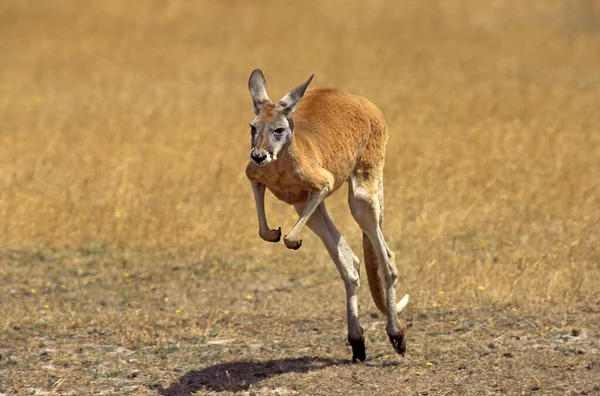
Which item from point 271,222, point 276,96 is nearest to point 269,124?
point 271,222

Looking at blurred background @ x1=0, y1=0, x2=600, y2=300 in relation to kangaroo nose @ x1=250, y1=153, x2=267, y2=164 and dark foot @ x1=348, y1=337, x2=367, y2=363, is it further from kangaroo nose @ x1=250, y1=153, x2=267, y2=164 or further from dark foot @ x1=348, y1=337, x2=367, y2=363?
kangaroo nose @ x1=250, y1=153, x2=267, y2=164

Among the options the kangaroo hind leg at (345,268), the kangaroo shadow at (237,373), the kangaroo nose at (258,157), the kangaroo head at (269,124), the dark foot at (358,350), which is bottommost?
the kangaroo shadow at (237,373)

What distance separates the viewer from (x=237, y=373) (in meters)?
7.35

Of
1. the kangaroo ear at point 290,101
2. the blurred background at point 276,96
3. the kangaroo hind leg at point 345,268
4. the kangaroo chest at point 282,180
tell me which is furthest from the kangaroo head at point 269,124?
the blurred background at point 276,96

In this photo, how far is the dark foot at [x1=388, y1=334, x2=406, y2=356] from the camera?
759 cm

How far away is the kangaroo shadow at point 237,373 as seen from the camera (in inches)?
277

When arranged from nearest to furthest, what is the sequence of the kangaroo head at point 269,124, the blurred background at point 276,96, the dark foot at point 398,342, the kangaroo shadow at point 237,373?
Result: the kangaroo head at point 269,124
the kangaroo shadow at point 237,373
the dark foot at point 398,342
the blurred background at point 276,96

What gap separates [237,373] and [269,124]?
1.95 m

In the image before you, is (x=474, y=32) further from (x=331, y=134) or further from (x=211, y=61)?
(x=331, y=134)

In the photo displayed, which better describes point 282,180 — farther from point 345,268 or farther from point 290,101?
point 345,268

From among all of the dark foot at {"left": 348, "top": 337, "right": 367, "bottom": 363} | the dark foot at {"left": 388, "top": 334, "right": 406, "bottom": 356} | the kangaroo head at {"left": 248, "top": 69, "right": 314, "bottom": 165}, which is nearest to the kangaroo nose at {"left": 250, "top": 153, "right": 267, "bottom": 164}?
the kangaroo head at {"left": 248, "top": 69, "right": 314, "bottom": 165}

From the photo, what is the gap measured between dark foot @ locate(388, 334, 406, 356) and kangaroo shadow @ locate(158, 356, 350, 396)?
1.22 ft

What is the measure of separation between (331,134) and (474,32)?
18212mm

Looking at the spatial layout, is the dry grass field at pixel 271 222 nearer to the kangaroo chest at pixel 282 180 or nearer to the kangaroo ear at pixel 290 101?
the kangaroo chest at pixel 282 180
